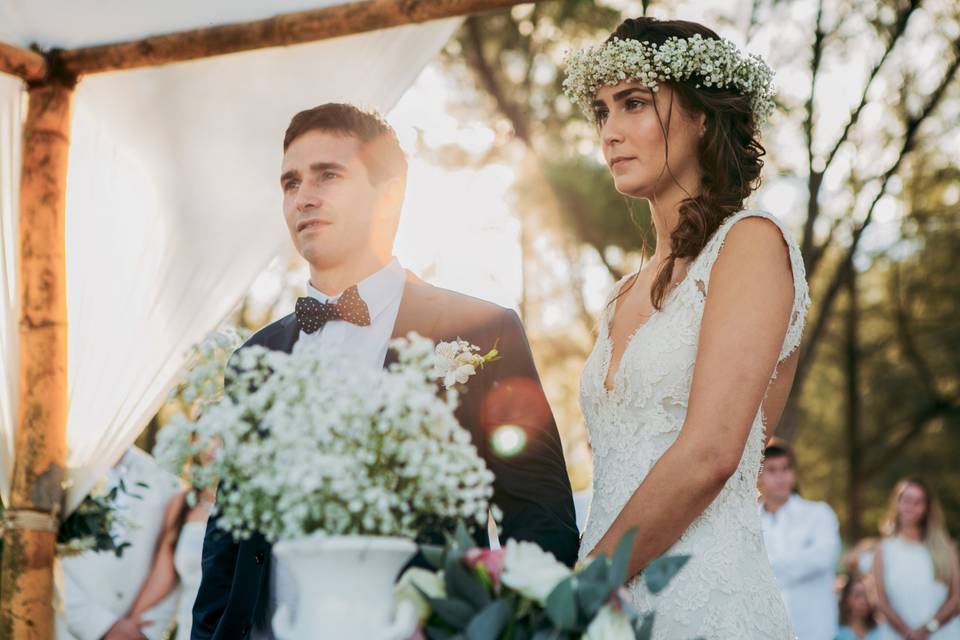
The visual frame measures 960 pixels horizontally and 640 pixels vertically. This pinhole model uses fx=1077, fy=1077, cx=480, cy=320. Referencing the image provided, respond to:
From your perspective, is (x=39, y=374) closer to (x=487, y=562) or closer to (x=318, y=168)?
(x=318, y=168)

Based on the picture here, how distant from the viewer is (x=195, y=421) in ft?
5.85

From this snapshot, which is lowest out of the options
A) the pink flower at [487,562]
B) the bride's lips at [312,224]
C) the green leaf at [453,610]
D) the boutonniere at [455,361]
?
the green leaf at [453,610]

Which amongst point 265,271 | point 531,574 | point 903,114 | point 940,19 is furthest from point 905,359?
point 531,574

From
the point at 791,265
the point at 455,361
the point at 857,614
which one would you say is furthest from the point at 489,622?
the point at 857,614

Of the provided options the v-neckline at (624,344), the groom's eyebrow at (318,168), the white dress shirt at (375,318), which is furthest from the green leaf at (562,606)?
the groom's eyebrow at (318,168)

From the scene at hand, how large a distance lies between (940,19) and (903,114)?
4.43ft

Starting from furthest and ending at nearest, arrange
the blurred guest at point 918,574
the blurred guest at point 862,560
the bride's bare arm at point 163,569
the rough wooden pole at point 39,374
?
the blurred guest at point 862,560, the blurred guest at point 918,574, the bride's bare arm at point 163,569, the rough wooden pole at point 39,374

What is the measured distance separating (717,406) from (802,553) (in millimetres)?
5467

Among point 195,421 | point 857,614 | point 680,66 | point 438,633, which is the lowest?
point 857,614

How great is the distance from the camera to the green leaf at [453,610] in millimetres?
1617

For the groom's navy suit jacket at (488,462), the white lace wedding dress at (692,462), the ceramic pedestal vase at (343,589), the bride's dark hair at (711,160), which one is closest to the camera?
the ceramic pedestal vase at (343,589)

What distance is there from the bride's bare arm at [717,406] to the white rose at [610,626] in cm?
75

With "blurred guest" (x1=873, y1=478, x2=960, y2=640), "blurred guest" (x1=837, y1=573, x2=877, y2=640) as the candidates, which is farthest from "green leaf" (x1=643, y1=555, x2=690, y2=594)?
"blurred guest" (x1=837, y1=573, x2=877, y2=640)

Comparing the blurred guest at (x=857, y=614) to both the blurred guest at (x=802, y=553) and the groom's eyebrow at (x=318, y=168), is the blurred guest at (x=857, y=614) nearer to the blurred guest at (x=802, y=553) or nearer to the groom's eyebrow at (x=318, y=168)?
the blurred guest at (x=802, y=553)
